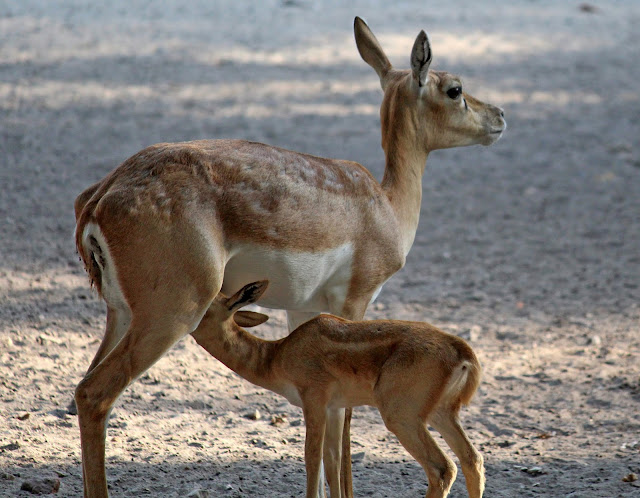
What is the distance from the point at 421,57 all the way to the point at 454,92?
0.39m

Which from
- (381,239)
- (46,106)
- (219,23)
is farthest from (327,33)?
(381,239)

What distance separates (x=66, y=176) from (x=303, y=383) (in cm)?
573

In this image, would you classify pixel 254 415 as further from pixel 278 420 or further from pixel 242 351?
pixel 242 351

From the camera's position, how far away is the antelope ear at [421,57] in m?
4.75

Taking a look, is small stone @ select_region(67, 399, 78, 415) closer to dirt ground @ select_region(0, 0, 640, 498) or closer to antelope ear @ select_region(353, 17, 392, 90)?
dirt ground @ select_region(0, 0, 640, 498)

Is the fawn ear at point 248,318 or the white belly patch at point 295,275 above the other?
the white belly patch at point 295,275

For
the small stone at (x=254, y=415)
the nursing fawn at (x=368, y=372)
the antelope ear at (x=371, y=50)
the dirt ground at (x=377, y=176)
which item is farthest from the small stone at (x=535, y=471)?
the antelope ear at (x=371, y=50)

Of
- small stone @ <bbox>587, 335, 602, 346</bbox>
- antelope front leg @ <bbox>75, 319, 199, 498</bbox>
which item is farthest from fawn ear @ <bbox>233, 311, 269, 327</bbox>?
small stone @ <bbox>587, 335, 602, 346</bbox>

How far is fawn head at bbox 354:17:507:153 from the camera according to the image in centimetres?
500

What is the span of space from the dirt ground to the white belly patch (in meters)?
0.97

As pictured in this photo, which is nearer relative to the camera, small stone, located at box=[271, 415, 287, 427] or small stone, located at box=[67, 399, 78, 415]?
small stone, located at box=[67, 399, 78, 415]

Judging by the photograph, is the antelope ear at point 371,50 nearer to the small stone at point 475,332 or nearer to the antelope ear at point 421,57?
the antelope ear at point 421,57

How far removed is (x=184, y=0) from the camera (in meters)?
15.9

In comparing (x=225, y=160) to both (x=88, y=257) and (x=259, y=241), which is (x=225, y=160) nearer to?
(x=259, y=241)
